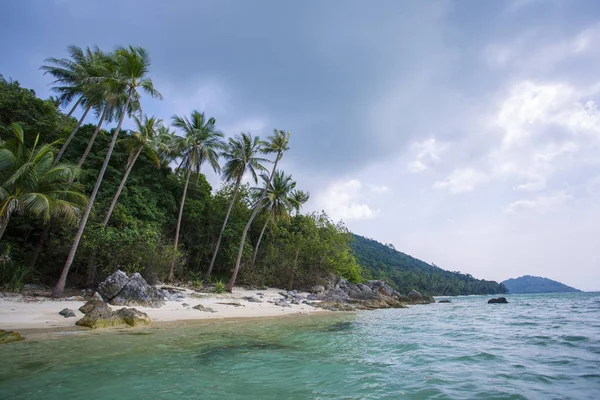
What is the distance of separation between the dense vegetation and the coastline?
7.42ft

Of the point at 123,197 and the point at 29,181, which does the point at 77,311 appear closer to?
the point at 29,181

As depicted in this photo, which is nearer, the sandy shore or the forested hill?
the sandy shore

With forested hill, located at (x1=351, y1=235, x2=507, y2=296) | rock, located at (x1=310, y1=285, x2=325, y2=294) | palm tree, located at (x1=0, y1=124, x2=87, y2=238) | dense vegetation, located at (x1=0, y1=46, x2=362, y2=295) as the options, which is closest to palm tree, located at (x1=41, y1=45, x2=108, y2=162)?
dense vegetation, located at (x1=0, y1=46, x2=362, y2=295)

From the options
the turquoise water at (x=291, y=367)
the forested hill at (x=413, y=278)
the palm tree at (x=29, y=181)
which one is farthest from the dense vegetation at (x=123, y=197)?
the forested hill at (x=413, y=278)

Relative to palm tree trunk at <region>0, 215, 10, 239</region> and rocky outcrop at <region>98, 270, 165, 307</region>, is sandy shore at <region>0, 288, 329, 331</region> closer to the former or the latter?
rocky outcrop at <region>98, 270, 165, 307</region>

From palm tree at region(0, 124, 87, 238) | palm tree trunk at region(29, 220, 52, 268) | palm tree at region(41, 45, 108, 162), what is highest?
palm tree at region(41, 45, 108, 162)

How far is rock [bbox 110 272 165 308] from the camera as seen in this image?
12.9 m

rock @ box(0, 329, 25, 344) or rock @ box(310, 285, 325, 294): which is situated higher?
rock @ box(310, 285, 325, 294)

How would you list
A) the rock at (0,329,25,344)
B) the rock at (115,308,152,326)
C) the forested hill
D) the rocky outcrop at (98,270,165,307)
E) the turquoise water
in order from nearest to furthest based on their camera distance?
the turquoise water, the rock at (0,329,25,344), the rock at (115,308,152,326), the rocky outcrop at (98,270,165,307), the forested hill

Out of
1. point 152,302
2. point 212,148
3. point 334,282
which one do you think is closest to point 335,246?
point 334,282

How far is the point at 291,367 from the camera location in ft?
19.2

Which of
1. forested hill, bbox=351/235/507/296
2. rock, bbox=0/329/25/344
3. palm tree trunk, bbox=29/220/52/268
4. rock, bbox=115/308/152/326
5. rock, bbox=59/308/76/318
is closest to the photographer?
rock, bbox=0/329/25/344

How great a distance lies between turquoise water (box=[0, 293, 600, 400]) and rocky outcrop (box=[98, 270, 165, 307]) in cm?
477

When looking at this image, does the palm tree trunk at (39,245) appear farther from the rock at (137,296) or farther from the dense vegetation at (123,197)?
the rock at (137,296)
